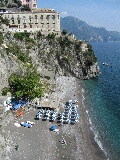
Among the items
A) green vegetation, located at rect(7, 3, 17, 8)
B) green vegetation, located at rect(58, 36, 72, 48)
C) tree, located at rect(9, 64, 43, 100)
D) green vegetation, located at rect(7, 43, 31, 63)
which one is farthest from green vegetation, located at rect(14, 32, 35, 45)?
tree, located at rect(9, 64, 43, 100)

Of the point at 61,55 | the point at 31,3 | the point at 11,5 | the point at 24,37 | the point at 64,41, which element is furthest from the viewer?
the point at 31,3

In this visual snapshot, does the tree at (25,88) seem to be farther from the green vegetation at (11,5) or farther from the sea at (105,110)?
the green vegetation at (11,5)

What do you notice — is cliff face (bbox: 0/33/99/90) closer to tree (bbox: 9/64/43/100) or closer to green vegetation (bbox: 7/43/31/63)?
green vegetation (bbox: 7/43/31/63)

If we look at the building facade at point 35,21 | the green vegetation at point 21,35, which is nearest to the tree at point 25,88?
the green vegetation at point 21,35

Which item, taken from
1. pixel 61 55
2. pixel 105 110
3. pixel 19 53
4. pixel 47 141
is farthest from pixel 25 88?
pixel 61 55

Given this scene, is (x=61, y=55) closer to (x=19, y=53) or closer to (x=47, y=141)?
(x=19, y=53)

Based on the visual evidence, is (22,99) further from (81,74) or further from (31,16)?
(31,16)
